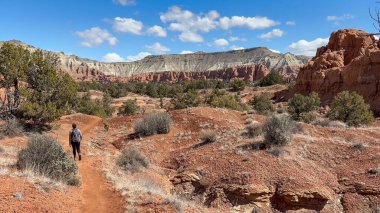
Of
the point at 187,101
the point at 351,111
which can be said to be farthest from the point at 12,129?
the point at 187,101

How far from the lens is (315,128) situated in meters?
18.4

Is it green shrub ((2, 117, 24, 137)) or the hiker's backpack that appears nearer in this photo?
the hiker's backpack

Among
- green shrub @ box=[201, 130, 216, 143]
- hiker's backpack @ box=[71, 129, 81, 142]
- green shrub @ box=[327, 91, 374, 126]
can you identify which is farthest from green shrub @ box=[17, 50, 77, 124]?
green shrub @ box=[327, 91, 374, 126]

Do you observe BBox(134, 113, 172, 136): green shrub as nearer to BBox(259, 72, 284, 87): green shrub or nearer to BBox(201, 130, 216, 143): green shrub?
BBox(201, 130, 216, 143): green shrub

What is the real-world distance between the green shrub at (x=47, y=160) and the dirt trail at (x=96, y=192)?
2.08 ft

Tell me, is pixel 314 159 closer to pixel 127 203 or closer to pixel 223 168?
pixel 223 168

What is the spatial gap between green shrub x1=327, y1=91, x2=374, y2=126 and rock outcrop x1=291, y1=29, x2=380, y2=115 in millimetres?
12845

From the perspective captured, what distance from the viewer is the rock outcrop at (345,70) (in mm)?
42469

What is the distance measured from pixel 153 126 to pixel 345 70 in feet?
116

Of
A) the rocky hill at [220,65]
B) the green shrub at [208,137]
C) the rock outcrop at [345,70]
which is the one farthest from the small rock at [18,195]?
the rocky hill at [220,65]

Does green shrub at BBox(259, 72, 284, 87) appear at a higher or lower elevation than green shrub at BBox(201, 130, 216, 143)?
higher

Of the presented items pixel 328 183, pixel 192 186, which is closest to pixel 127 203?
pixel 192 186

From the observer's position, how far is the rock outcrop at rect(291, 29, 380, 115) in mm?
42469

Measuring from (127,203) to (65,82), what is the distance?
507 inches
